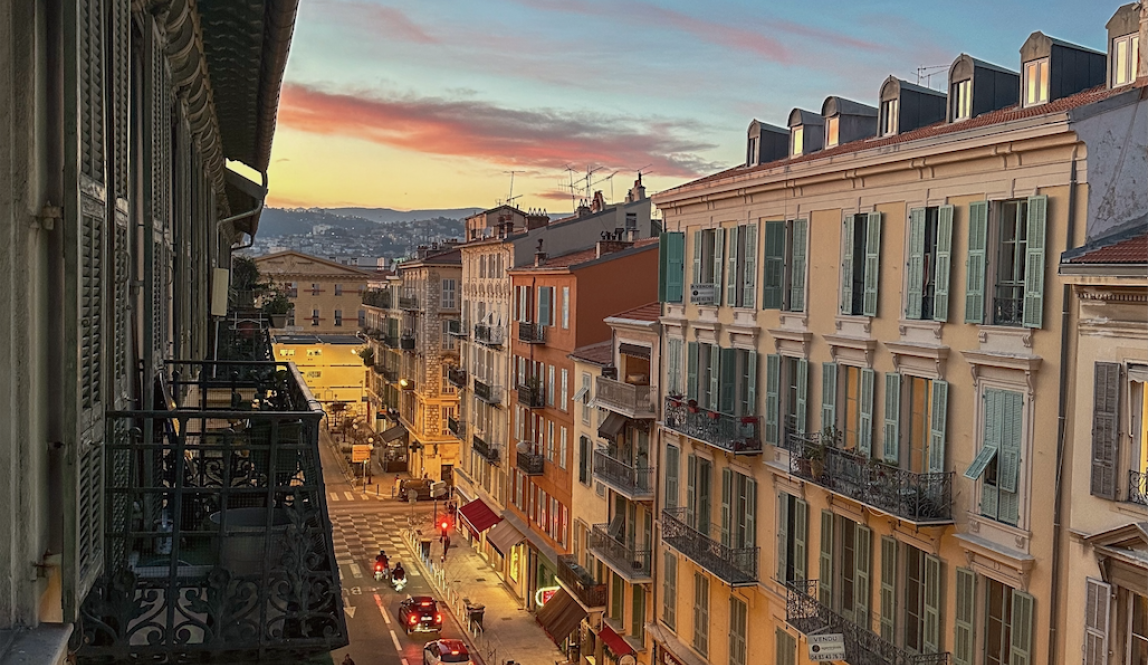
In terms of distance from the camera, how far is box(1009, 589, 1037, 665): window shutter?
16344 millimetres

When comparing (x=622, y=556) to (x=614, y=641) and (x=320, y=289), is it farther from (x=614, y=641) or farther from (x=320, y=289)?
(x=320, y=289)

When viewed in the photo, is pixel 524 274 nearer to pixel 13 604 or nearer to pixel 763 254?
pixel 763 254

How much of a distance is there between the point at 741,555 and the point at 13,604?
2230 centimetres

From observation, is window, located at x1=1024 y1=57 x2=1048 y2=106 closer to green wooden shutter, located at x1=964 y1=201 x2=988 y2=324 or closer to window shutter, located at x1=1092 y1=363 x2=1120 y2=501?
green wooden shutter, located at x1=964 y1=201 x2=988 y2=324

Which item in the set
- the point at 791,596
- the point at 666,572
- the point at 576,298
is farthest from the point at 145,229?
the point at 576,298

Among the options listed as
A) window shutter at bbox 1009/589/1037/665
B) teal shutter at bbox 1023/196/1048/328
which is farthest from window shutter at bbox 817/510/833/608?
teal shutter at bbox 1023/196/1048/328

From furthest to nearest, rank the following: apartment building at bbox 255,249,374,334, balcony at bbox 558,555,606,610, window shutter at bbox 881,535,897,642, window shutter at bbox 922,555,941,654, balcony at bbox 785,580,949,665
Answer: apartment building at bbox 255,249,374,334 → balcony at bbox 558,555,606,610 → window shutter at bbox 881,535,897,642 → balcony at bbox 785,580,949,665 → window shutter at bbox 922,555,941,654

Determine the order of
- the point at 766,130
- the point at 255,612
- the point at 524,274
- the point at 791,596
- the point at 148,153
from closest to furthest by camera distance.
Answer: the point at 255,612
the point at 148,153
the point at 791,596
the point at 766,130
the point at 524,274

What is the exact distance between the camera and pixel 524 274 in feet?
148

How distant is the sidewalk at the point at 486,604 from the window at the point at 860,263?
19.9 meters

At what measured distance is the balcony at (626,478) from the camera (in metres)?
31.1

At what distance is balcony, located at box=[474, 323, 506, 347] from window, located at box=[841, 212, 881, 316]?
28192 millimetres

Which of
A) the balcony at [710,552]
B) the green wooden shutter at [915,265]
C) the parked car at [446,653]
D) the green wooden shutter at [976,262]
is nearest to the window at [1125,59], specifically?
the green wooden shutter at [976,262]

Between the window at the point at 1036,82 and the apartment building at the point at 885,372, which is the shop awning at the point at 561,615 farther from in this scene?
the window at the point at 1036,82
